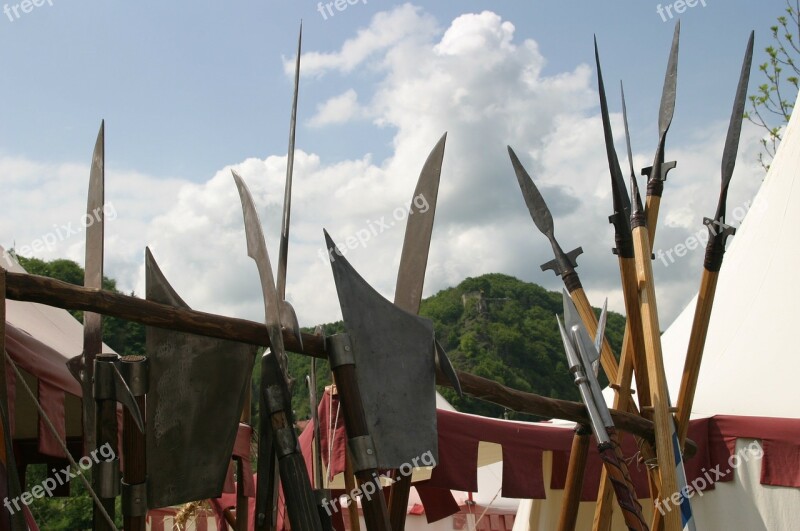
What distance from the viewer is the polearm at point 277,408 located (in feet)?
5.46

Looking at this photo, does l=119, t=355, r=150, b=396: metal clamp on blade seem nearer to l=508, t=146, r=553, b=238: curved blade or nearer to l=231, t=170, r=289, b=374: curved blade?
l=231, t=170, r=289, b=374: curved blade

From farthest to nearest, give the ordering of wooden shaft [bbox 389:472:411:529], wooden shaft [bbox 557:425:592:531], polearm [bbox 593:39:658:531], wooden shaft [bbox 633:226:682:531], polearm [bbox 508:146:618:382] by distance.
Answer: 1. polearm [bbox 508:146:618:382]
2. polearm [bbox 593:39:658:531]
3. wooden shaft [bbox 557:425:592:531]
4. wooden shaft [bbox 633:226:682:531]
5. wooden shaft [bbox 389:472:411:529]

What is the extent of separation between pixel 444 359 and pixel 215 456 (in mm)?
595

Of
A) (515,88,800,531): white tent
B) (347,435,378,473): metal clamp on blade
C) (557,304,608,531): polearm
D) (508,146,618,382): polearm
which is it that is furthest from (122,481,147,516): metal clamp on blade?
(515,88,800,531): white tent

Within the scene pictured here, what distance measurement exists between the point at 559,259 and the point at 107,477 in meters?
1.90

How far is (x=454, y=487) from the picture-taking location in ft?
13.5

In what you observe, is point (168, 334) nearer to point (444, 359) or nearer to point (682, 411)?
point (444, 359)

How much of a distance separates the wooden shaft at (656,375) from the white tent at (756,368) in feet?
5.22

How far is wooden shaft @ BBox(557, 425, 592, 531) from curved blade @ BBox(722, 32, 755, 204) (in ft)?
3.51

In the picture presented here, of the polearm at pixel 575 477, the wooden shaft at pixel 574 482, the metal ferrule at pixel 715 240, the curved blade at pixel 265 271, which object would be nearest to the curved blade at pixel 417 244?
the curved blade at pixel 265 271

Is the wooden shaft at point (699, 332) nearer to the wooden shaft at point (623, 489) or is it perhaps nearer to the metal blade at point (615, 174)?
the metal blade at point (615, 174)

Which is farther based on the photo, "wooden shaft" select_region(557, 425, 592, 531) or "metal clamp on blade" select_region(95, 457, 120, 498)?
"wooden shaft" select_region(557, 425, 592, 531)

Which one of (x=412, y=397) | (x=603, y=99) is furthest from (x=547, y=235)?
(x=412, y=397)

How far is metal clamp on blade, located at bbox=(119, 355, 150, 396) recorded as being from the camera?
5.55 feet
